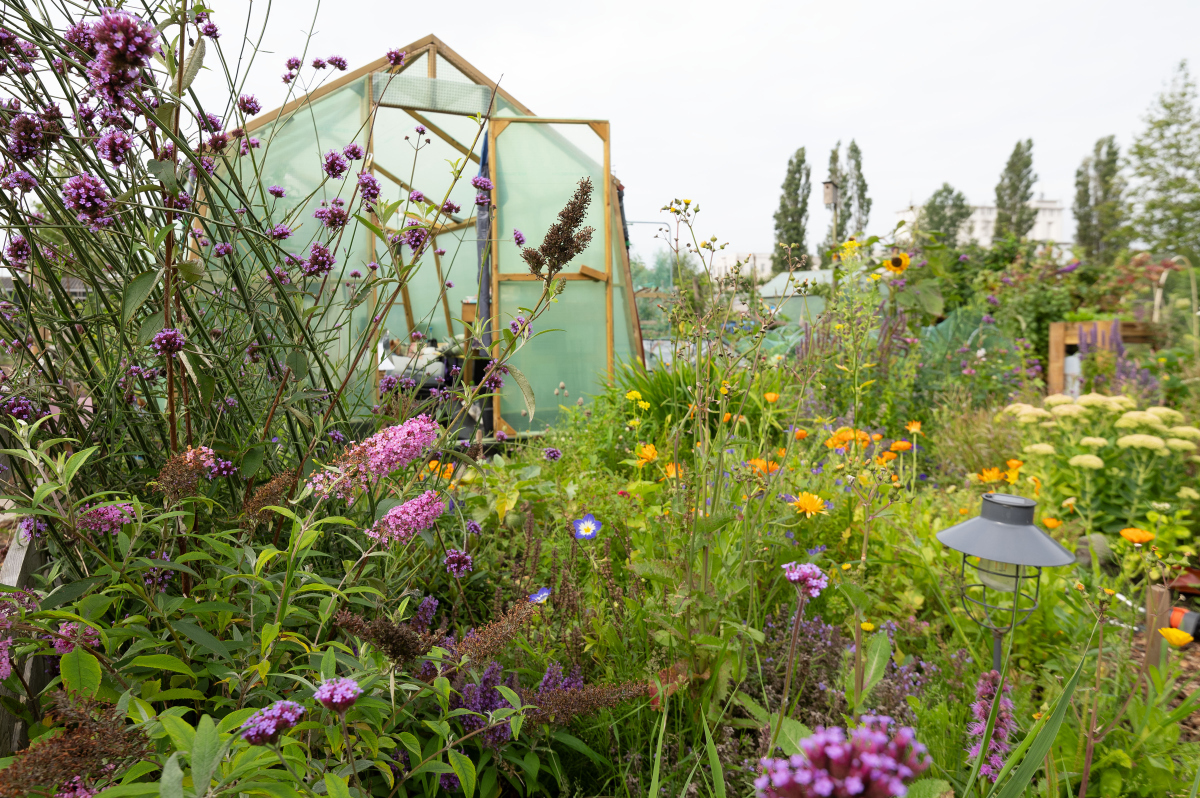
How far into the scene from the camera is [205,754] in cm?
50

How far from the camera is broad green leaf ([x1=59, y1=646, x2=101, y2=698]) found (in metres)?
0.68

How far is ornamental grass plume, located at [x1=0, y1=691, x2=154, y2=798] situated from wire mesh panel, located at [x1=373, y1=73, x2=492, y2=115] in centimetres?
470

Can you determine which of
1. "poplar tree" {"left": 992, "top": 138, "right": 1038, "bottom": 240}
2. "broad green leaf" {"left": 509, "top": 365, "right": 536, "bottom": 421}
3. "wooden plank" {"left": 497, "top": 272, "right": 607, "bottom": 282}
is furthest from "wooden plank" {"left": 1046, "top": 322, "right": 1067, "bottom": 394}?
"poplar tree" {"left": 992, "top": 138, "right": 1038, "bottom": 240}

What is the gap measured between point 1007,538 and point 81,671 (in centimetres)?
165

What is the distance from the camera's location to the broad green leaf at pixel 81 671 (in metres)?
Answer: 0.68

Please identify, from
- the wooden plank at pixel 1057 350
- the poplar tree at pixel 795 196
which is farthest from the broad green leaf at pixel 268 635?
the poplar tree at pixel 795 196

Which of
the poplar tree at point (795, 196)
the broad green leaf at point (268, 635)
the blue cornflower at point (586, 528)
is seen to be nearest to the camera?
the broad green leaf at point (268, 635)

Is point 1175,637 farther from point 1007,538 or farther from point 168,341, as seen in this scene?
point 168,341

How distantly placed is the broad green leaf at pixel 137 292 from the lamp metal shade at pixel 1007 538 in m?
1.58

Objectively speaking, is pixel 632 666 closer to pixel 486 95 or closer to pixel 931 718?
pixel 931 718

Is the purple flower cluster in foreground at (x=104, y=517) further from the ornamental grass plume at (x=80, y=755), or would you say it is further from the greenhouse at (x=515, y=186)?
the greenhouse at (x=515, y=186)

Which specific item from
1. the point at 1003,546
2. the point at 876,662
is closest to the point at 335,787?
the point at 876,662

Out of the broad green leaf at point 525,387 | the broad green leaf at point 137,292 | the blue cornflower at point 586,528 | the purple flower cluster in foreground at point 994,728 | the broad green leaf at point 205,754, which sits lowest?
the purple flower cluster in foreground at point 994,728

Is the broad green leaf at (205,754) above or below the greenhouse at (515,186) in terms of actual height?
below
